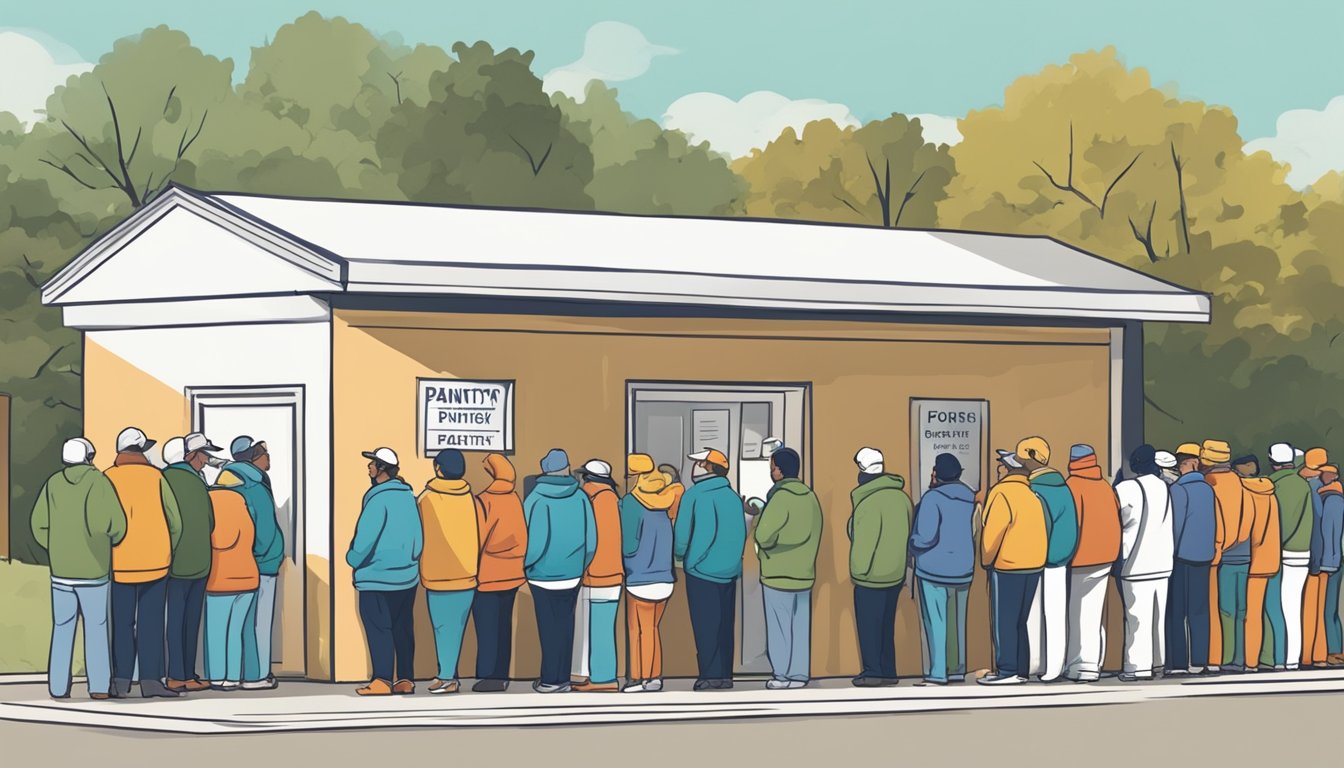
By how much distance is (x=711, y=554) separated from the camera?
1648cm

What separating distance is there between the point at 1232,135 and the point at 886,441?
3522cm

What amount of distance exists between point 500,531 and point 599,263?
296 centimetres

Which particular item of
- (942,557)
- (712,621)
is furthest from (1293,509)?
(712,621)

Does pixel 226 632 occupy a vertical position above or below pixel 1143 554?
below

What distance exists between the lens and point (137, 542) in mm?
15758

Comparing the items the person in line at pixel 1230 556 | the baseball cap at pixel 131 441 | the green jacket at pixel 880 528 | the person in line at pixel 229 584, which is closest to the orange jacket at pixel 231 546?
the person in line at pixel 229 584

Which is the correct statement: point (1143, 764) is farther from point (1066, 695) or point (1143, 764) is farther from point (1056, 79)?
point (1056, 79)

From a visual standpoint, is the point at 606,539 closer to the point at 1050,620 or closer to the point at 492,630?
the point at 492,630

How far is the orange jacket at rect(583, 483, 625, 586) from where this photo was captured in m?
16.3

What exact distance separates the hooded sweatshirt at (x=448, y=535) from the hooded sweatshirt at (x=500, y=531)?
0.08 m

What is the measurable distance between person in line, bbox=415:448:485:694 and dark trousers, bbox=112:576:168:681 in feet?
6.11

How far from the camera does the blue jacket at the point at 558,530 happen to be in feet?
52.8

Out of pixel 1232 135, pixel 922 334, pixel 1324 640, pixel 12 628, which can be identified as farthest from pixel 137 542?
pixel 1232 135

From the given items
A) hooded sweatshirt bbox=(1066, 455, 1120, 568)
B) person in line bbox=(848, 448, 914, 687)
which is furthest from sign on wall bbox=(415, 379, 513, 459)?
hooded sweatshirt bbox=(1066, 455, 1120, 568)
